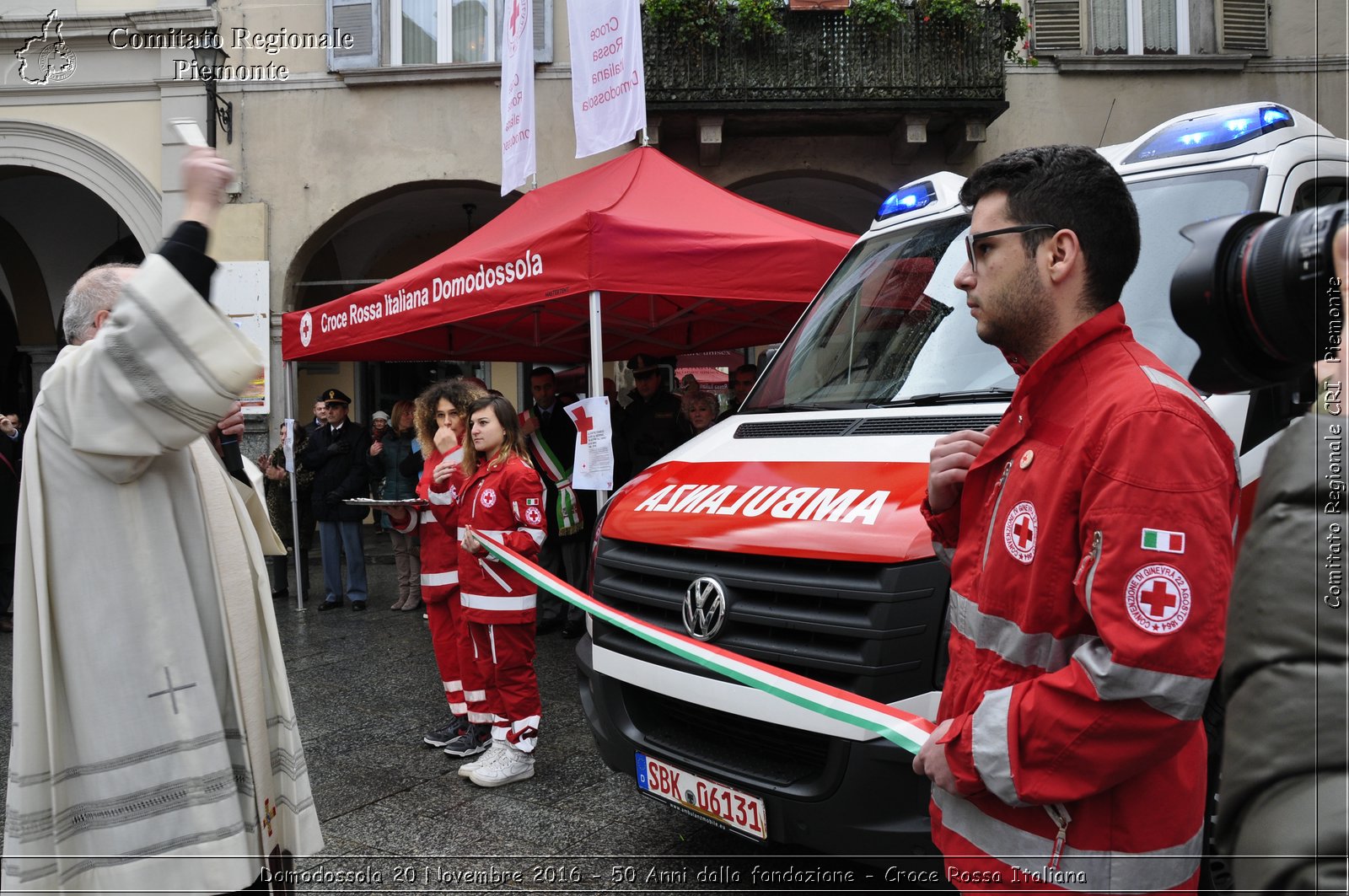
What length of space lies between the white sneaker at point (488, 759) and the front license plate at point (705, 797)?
1.50 metres

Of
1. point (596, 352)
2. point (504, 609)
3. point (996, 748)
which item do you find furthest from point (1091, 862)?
point (596, 352)

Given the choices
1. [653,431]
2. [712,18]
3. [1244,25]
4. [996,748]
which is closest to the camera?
[996,748]

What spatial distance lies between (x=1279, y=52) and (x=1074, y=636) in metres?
14.8

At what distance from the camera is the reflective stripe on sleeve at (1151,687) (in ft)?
4.56

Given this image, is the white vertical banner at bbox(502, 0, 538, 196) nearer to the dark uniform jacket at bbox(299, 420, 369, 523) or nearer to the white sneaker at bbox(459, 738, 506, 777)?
the dark uniform jacket at bbox(299, 420, 369, 523)

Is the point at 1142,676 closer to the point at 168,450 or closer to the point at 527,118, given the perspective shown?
the point at 168,450

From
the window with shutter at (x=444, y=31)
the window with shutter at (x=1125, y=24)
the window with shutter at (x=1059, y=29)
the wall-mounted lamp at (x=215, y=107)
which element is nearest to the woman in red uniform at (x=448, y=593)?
the window with shutter at (x=444, y=31)

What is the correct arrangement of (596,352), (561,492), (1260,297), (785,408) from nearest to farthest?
(1260,297) < (785,408) < (596,352) < (561,492)

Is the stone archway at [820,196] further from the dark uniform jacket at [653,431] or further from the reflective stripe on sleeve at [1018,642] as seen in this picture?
the reflective stripe on sleeve at [1018,642]

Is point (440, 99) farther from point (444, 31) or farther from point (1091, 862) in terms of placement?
point (1091, 862)

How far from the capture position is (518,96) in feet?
25.9

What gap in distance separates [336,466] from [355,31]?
6.80 meters

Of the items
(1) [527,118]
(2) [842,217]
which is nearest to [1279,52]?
(2) [842,217]

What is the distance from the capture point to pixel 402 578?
31.1 ft
